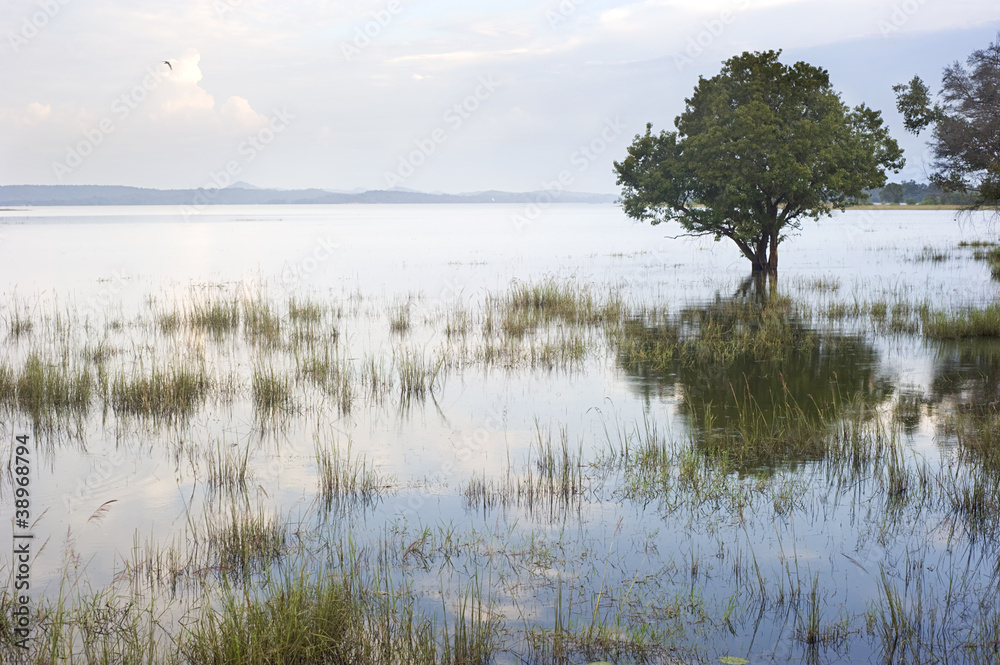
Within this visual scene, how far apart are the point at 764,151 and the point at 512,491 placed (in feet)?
65.8

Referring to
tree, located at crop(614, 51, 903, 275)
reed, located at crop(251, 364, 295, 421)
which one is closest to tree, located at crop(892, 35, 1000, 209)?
tree, located at crop(614, 51, 903, 275)

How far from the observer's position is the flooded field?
5.52 m

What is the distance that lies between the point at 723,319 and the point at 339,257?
29685 millimetres

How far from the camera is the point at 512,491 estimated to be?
8.47 meters

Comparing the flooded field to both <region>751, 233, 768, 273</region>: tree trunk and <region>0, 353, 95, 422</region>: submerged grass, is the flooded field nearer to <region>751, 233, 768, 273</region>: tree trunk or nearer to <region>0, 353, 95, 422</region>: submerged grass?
<region>0, 353, 95, 422</region>: submerged grass

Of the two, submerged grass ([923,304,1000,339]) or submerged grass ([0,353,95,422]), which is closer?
submerged grass ([0,353,95,422])

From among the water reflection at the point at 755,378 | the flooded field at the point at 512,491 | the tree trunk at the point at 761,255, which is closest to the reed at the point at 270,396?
the flooded field at the point at 512,491

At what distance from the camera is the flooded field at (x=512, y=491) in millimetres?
5523

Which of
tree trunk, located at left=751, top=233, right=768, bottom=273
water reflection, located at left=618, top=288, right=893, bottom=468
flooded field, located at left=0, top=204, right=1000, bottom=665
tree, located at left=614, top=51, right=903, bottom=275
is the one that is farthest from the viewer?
tree trunk, located at left=751, top=233, right=768, bottom=273

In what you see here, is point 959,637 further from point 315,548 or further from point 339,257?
point 339,257

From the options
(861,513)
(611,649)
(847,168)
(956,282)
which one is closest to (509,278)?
(847,168)

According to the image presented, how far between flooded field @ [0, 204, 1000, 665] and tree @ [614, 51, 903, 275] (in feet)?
23.2

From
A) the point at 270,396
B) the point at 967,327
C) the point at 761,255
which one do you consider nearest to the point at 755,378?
the point at 967,327

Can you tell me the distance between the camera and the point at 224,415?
38.9 feet
